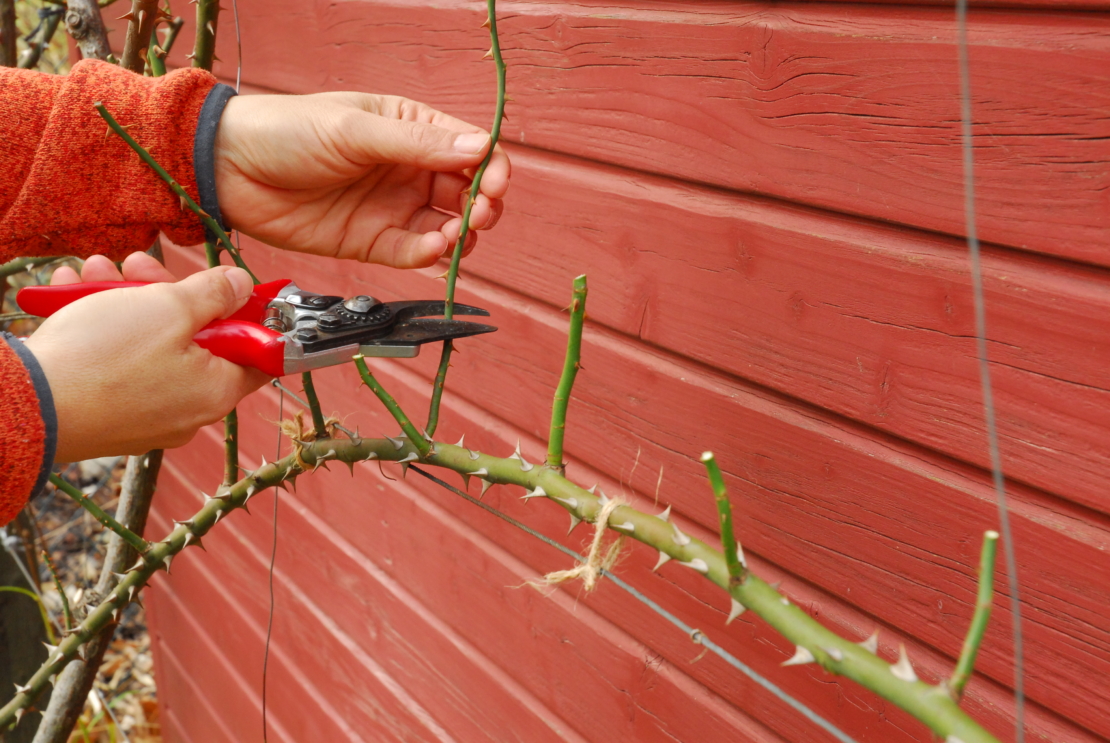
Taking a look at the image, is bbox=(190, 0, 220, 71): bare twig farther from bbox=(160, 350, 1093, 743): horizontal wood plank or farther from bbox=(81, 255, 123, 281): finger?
bbox=(160, 350, 1093, 743): horizontal wood plank

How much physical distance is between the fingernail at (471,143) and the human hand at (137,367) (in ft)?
1.06

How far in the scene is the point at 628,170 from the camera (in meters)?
1.24

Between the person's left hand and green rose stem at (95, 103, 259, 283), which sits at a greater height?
green rose stem at (95, 103, 259, 283)

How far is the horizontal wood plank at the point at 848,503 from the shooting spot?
863 millimetres

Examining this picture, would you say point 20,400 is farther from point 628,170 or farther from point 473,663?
point 473,663

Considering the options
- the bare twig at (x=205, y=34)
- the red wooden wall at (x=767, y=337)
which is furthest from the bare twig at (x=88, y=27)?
the red wooden wall at (x=767, y=337)

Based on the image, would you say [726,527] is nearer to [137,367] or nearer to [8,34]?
[137,367]

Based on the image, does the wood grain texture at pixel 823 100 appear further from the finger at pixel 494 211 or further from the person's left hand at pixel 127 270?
the person's left hand at pixel 127 270

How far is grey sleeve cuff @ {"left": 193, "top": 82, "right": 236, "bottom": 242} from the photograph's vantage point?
122cm

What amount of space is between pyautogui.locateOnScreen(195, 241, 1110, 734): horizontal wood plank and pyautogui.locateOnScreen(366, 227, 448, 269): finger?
0.27 meters

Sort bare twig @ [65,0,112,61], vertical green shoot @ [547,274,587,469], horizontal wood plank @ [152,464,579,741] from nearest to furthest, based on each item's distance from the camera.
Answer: vertical green shoot @ [547,274,587,469] → bare twig @ [65,0,112,61] → horizontal wood plank @ [152,464,579,741]

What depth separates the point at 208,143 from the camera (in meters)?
1.23

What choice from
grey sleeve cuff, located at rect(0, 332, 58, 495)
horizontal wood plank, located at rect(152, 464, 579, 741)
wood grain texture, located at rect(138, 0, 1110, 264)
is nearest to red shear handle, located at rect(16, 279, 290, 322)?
grey sleeve cuff, located at rect(0, 332, 58, 495)

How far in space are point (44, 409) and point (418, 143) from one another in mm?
532
